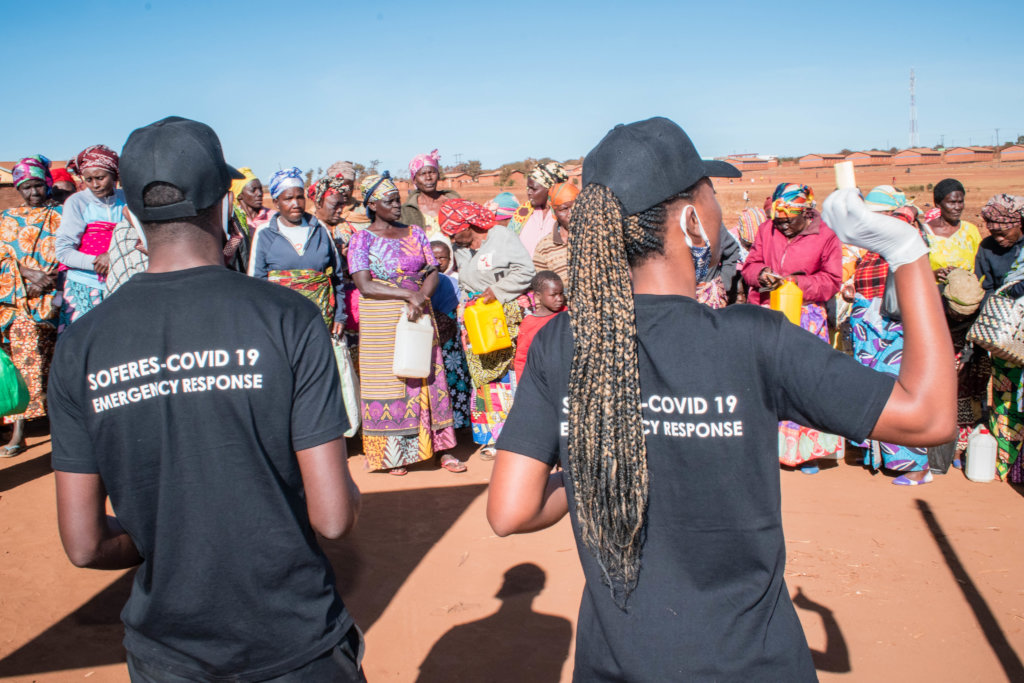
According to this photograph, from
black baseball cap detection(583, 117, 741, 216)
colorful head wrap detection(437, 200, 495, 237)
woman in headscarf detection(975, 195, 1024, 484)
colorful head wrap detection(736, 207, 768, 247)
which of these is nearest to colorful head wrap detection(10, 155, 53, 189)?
colorful head wrap detection(437, 200, 495, 237)

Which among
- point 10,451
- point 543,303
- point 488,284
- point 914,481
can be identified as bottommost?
point 914,481

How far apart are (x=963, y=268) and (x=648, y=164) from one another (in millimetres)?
5752

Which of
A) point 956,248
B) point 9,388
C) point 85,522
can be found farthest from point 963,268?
point 9,388

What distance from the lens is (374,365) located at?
592cm

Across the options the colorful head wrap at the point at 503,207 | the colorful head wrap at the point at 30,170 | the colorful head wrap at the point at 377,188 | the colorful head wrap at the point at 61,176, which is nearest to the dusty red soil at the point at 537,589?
the colorful head wrap at the point at 377,188

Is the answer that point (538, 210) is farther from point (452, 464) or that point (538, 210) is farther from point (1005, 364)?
point (1005, 364)

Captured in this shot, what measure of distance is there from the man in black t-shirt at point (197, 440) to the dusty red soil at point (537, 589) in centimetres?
196

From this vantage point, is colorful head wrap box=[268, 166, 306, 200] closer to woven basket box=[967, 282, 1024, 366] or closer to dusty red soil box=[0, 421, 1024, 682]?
dusty red soil box=[0, 421, 1024, 682]

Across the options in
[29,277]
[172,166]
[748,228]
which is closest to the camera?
[172,166]

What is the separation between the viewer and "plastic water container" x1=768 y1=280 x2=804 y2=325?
542 centimetres

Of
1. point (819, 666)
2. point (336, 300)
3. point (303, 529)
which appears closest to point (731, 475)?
point (303, 529)

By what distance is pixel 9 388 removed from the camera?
511cm

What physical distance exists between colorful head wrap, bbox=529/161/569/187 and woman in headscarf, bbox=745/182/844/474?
1874mm

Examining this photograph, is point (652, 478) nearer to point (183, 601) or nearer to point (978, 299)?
point (183, 601)
